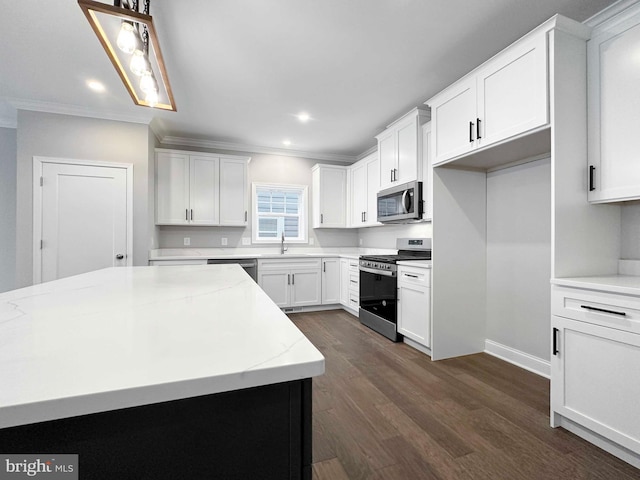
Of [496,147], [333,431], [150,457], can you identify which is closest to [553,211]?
[496,147]

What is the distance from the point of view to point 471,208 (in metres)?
2.90

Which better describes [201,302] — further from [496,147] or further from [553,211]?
[496,147]

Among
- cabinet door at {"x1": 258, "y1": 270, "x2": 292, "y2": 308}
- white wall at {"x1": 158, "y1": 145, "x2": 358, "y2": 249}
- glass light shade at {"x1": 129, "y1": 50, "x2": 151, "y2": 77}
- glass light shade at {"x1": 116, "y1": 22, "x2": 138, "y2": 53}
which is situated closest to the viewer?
glass light shade at {"x1": 116, "y1": 22, "x2": 138, "y2": 53}

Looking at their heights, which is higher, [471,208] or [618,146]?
[618,146]

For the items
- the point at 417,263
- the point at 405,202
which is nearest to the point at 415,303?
the point at 417,263

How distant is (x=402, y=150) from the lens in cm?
343

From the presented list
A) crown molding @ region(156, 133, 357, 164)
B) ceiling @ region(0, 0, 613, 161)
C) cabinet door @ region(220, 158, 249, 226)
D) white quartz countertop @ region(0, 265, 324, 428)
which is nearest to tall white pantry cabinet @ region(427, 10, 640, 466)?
ceiling @ region(0, 0, 613, 161)

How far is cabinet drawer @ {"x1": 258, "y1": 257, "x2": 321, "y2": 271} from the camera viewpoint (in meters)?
4.25

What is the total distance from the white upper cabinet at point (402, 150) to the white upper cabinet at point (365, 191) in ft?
0.84

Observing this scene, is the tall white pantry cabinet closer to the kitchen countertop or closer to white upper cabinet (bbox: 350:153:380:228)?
white upper cabinet (bbox: 350:153:380:228)

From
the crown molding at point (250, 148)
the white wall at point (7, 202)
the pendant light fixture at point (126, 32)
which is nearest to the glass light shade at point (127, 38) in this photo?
the pendant light fixture at point (126, 32)

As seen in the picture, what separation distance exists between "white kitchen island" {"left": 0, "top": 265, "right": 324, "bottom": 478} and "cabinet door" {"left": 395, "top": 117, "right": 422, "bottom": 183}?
9.66 feet

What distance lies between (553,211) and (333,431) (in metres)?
1.82

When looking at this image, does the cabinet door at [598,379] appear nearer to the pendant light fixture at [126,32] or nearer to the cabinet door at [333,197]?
the pendant light fixture at [126,32]
